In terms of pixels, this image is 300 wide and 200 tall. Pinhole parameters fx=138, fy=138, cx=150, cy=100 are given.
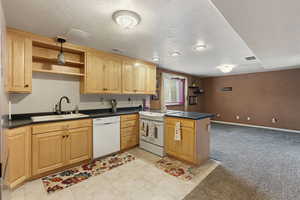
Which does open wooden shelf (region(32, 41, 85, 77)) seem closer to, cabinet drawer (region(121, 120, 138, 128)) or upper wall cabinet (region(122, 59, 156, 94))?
upper wall cabinet (region(122, 59, 156, 94))

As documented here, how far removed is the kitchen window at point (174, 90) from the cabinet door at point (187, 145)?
3003mm

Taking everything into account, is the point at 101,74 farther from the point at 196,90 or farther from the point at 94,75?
the point at 196,90

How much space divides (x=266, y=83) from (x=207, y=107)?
8.54 feet

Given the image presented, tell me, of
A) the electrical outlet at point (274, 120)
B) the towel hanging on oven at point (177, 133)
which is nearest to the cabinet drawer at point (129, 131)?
the towel hanging on oven at point (177, 133)

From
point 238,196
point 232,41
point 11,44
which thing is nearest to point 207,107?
point 232,41

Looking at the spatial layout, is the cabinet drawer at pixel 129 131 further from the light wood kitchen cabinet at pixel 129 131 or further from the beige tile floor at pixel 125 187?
the beige tile floor at pixel 125 187

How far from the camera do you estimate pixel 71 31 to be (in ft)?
7.22

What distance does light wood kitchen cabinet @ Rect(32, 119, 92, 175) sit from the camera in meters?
A: 2.16

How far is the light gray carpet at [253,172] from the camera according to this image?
73.2 inches

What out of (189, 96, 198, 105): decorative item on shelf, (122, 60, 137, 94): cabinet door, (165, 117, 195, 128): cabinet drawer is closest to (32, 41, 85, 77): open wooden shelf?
(122, 60, 137, 94): cabinet door

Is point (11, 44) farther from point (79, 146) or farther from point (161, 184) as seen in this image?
point (161, 184)

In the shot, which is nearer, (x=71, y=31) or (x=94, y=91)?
(x=71, y=31)

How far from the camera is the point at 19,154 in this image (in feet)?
6.42

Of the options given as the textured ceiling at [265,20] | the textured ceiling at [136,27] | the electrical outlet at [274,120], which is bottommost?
the electrical outlet at [274,120]
